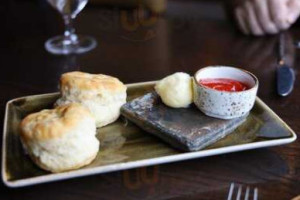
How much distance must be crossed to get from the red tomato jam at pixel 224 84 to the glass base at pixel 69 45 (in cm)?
42

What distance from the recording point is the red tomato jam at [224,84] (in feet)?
2.33

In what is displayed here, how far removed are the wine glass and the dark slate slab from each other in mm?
408

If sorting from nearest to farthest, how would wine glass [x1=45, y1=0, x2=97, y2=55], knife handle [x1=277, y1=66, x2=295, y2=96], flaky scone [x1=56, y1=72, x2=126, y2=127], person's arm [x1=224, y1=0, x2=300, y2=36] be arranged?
flaky scone [x1=56, y1=72, x2=126, y2=127] < knife handle [x1=277, y1=66, x2=295, y2=96] < wine glass [x1=45, y1=0, x2=97, y2=55] < person's arm [x1=224, y1=0, x2=300, y2=36]

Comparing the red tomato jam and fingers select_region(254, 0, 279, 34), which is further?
fingers select_region(254, 0, 279, 34)

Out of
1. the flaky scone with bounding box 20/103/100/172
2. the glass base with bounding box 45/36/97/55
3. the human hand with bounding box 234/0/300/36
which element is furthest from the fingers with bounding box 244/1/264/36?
the flaky scone with bounding box 20/103/100/172

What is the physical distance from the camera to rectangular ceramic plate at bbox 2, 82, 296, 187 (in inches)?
21.6

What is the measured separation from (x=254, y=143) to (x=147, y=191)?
17 centimetres

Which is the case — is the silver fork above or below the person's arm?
below

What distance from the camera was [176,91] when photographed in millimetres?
688

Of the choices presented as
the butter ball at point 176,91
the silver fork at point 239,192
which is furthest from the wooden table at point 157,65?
the butter ball at point 176,91

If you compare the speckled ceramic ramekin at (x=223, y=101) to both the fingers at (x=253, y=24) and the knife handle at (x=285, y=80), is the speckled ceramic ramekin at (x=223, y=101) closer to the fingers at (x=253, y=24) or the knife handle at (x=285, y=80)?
the knife handle at (x=285, y=80)

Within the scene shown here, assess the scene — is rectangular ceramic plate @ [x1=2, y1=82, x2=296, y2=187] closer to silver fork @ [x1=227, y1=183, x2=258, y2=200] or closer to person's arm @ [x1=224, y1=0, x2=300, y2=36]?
silver fork @ [x1=227, y1=183, x2=258, y2=200]

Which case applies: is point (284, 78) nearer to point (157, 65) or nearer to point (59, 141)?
point (157, 65)

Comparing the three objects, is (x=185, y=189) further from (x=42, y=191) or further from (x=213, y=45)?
(x=213, y=45)
